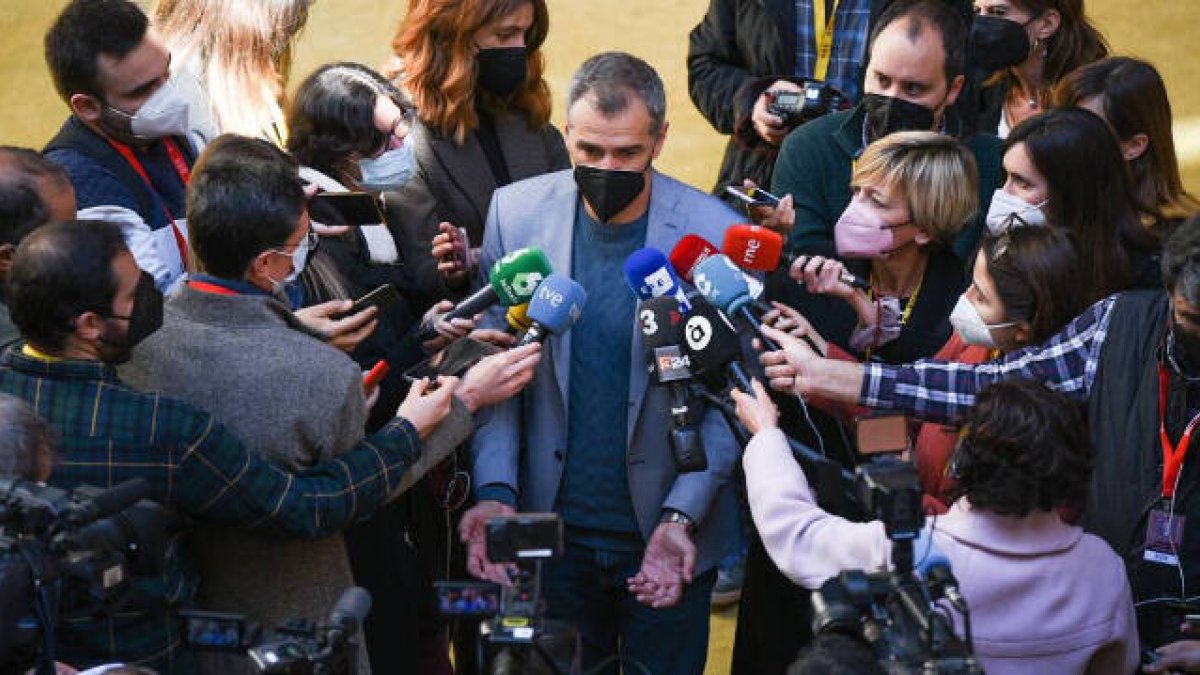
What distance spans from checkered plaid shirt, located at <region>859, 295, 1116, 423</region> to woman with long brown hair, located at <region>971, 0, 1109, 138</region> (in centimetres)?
200

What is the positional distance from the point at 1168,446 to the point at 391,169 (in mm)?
2359

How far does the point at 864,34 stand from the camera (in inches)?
212

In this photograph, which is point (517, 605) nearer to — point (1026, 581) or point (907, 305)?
point (1026, 581)

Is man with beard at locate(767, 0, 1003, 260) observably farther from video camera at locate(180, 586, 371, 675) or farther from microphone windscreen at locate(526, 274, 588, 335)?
video camera at locate(180, 586, 371, 675)

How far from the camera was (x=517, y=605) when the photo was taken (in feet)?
9.10

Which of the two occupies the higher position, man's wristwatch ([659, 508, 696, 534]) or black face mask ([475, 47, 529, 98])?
black face mask ([475, 47, 529, 98])

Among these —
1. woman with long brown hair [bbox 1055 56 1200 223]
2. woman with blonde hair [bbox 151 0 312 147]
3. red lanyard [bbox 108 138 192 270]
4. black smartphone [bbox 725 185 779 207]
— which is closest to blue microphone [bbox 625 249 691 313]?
black smartphone [bbox 725 185 779 207]

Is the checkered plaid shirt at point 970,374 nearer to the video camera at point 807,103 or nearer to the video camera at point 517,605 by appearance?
the video camera at point 517,605

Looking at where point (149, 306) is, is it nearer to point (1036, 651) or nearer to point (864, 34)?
point (1036, 651)

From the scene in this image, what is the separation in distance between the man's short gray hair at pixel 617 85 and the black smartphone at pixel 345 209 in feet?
2.29

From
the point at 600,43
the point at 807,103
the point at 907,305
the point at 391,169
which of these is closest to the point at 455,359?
the point at 391,169

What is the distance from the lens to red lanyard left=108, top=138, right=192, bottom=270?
4074 mm

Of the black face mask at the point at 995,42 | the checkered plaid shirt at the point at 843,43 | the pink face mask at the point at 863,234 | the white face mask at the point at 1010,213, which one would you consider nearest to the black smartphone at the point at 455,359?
the pink face mask at the point at 863,234

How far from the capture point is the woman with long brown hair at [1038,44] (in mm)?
5418
